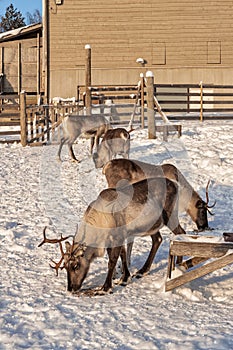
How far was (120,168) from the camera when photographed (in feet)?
27.2

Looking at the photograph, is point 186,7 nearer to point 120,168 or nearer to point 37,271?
point 120,168

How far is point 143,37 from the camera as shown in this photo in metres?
25.9

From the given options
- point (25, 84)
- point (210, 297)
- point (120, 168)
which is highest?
point (25, 84)

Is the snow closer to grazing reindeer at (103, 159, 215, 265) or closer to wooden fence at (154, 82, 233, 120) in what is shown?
grazing reindeer at (103, 159, 215, 265)

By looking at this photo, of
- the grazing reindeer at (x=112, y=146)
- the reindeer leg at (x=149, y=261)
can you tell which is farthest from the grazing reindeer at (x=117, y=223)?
the grazing reindeer at (x=112, y=146)

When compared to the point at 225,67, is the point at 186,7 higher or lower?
higher

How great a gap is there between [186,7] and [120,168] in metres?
19.3

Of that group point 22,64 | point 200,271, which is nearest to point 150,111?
point 200,271

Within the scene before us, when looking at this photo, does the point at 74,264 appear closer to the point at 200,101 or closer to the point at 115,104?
the point at 115,104

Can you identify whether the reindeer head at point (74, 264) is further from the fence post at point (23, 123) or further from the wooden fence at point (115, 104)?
the wooden fence at point (115, 104)

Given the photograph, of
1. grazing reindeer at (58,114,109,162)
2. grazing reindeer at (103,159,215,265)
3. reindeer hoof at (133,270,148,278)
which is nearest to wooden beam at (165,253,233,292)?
reindeer hoof at (133,270,148,278)

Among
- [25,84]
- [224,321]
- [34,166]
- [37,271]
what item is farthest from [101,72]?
[224,321]

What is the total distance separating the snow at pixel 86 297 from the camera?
484cm

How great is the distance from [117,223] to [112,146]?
A: 6325 millimetres
